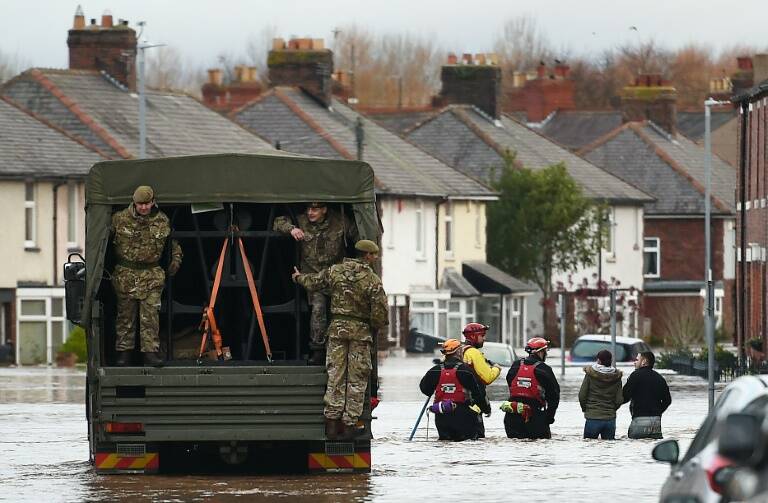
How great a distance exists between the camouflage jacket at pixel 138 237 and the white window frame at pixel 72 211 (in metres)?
39.7

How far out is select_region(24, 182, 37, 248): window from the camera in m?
57.3

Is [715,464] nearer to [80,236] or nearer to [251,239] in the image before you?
[251,239]

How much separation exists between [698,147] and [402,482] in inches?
2899

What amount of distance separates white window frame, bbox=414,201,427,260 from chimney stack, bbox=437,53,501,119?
13093mm

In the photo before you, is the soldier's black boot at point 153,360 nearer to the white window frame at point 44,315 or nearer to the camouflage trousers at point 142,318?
the camouflage trousers at point 142,318

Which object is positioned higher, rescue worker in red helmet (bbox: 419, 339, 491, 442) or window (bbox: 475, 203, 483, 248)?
window (bbox: 475, 203, 483, 248)

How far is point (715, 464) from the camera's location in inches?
394

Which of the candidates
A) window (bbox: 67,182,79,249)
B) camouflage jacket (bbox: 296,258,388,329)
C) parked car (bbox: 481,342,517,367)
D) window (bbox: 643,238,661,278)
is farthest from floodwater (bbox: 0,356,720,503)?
window (bbox: 643,238,661,278)

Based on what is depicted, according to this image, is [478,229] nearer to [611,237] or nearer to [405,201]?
[405,201]

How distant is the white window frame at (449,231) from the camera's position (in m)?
73.3

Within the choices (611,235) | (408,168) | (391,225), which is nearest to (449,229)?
(408,168)

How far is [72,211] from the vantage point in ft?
192

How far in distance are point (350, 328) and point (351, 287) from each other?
1.17ft

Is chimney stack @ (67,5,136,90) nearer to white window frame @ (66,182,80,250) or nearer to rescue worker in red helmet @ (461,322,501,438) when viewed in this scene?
white window frame @ (66,182,80,250)
